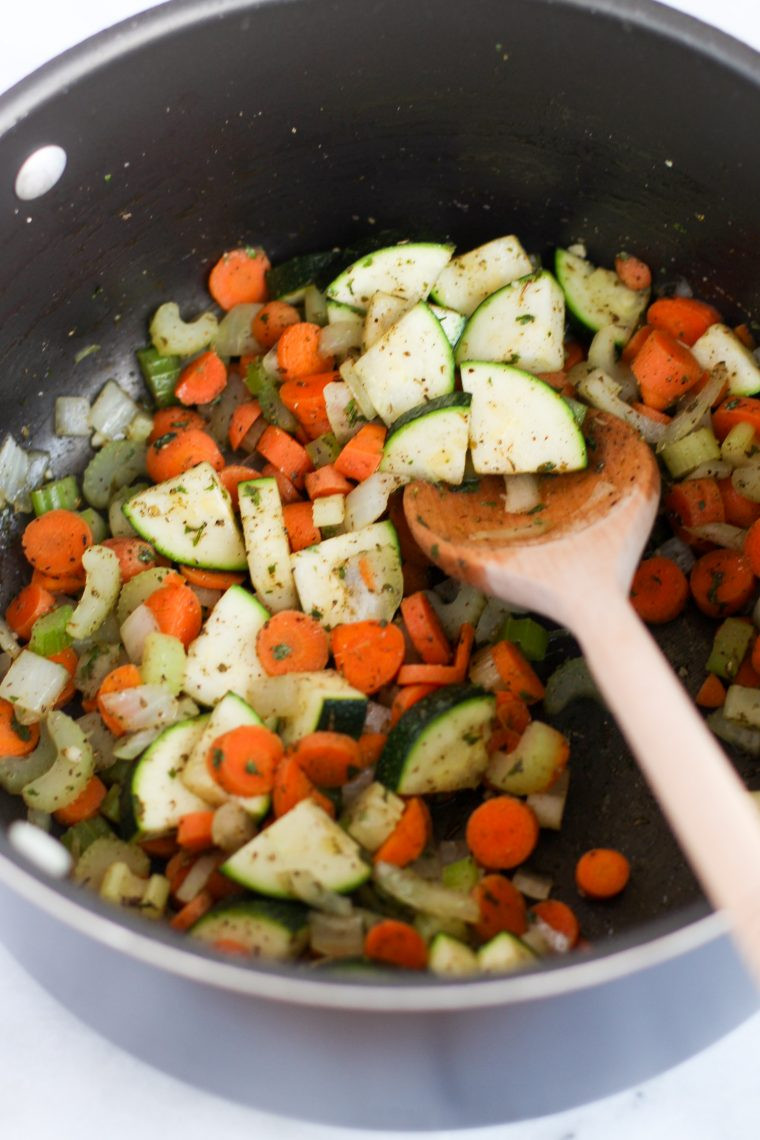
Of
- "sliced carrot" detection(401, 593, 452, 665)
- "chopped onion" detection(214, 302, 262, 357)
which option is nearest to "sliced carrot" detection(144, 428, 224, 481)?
"chopped onion" detection(214, 302, 262, 357)

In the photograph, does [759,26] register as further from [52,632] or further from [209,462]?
[52,632]

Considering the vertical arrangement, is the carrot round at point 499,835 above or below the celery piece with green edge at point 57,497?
below

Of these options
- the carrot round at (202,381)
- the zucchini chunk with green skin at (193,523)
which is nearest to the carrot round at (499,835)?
the zucchini chunk with green skin at (193,523)

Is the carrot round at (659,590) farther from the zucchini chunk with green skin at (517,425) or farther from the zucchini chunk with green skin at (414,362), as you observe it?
the zucchini chunk with green skin at (414,362)

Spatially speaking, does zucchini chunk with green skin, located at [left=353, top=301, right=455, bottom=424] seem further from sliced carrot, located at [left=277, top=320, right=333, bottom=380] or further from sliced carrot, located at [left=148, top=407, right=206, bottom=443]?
sliced carrot, located at [left=148, top=407, right=206, bottom=443]

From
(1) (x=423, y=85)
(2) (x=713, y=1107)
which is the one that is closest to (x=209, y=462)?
(1) (x=423, y=85)

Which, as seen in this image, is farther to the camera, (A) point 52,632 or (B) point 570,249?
(B) point 570,249

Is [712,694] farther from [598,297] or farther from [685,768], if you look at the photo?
[598,297]

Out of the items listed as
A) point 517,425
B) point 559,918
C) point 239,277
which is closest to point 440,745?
point 559,918
